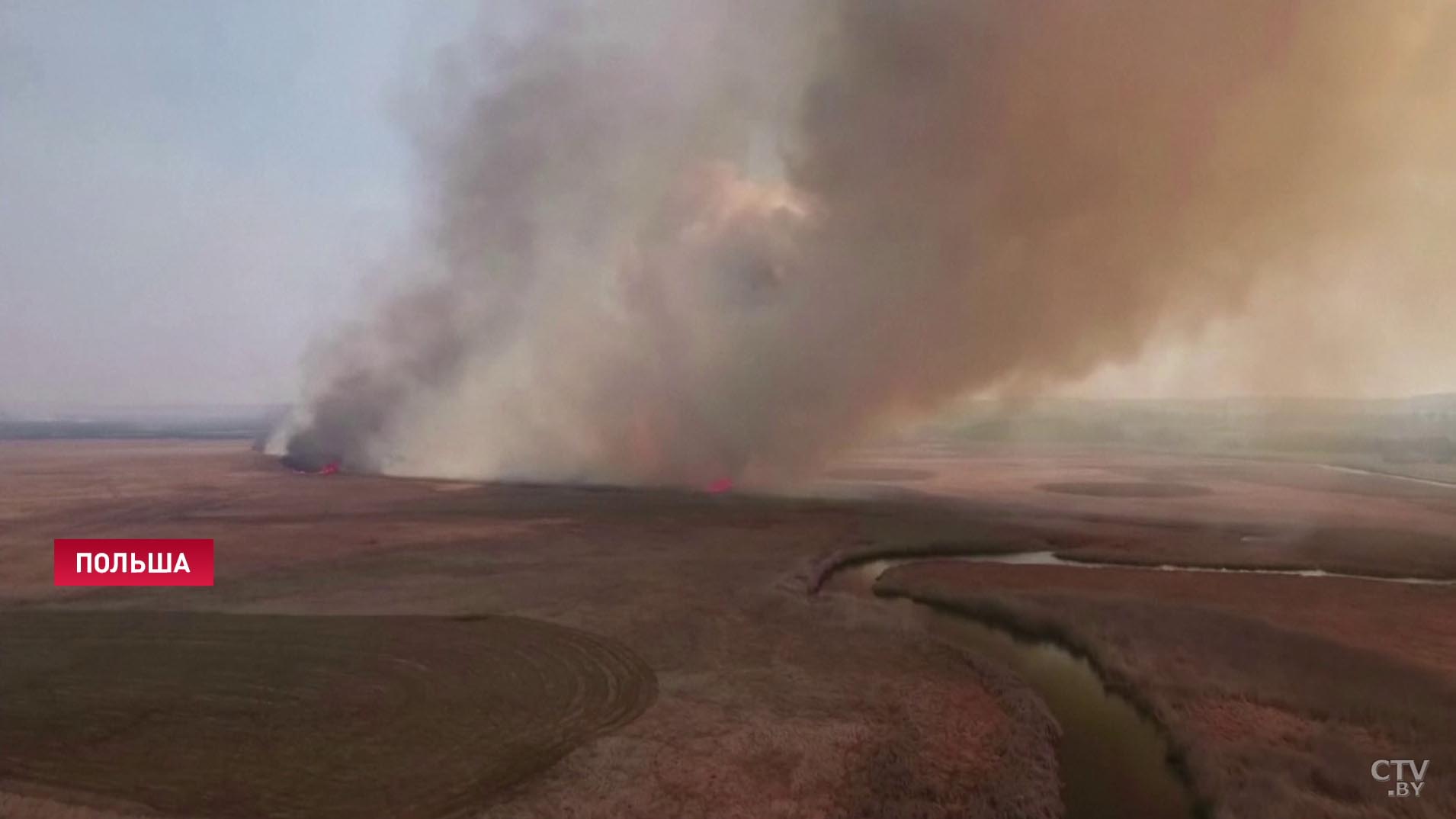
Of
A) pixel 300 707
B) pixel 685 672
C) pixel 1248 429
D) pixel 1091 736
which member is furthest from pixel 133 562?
pixel 1248 429

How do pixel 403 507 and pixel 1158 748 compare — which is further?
pixel 403 507

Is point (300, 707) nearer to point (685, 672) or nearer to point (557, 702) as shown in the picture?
point (557, 702)

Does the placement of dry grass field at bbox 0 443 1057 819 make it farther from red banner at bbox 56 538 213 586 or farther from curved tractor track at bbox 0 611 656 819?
red banner at bbox 56 538 213 586

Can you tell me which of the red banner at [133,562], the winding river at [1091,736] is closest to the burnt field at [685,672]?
the winding river at [1091,736]

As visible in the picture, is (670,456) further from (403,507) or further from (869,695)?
(869,695)

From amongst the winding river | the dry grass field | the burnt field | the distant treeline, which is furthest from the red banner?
the distant treeline

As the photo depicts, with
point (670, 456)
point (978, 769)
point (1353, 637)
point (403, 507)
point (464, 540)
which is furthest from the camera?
point (670, 456)

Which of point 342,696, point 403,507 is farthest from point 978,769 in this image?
point 403,507
